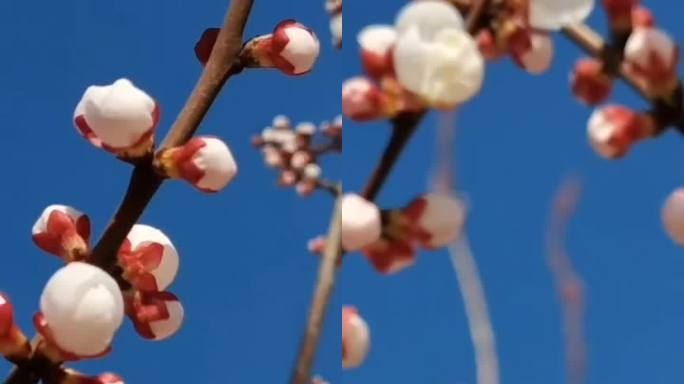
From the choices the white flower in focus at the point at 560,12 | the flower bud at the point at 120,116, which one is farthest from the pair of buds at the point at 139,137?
the white flower in focus at the point at 560,12

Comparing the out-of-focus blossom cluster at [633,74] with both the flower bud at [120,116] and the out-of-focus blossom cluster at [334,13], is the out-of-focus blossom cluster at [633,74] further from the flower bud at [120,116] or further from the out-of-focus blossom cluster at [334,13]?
the out-of-focus blossom cluster at [334,13]

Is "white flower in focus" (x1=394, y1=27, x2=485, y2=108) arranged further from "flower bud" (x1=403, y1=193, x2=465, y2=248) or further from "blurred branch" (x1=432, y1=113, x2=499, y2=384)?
"blurred branch" (x1=432, y1=113, x2=499, y2=384)

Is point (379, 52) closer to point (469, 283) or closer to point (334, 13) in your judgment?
point (469, 283)

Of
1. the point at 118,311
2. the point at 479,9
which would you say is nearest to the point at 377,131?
the point at 479,9

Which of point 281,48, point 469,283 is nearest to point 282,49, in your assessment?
point 281,48

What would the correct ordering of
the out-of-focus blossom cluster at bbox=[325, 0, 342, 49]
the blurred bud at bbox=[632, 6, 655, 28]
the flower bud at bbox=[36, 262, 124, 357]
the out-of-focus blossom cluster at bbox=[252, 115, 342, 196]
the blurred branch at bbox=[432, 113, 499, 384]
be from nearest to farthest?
the flower bud at bbox=[36, 262, 124, 357]
the blurred bud at bbox=[632, 6, 655, 28]
the blurred branch at bbox=[432, 113, 499, 384]
the out-of-focus blossom cluster at bbox=[325, 0, 342, 49]
the out-of-focus blossom cluster at bbox=[252, 115, 342, 196]

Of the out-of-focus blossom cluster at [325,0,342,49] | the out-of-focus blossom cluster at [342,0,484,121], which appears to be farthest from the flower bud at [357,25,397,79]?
the out-of-focus blossom cluster at [325,0,342,49]
